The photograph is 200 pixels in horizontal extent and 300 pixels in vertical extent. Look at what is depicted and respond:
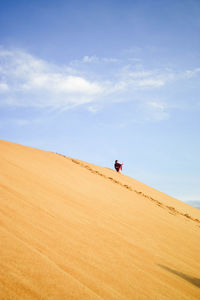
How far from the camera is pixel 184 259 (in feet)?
11.7

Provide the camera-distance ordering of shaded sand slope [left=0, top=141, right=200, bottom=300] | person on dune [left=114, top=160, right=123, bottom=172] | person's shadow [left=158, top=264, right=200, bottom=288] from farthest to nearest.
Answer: person on dune [left=114, top=160, right=123, bottom=172], person's shadow [left=158, top=264, right=200, bottom=288], shaded sand slope [left=0, top=141, right=200, bottom=300]

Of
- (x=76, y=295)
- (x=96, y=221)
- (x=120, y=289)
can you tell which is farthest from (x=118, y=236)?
(x=76, y=295)

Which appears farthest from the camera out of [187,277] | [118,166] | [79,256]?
[118,166]

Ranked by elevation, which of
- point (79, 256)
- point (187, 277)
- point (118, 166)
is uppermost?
point (118, 166)

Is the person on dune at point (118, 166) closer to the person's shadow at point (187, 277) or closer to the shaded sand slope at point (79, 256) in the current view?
the shaded sand slope at point (79, 256)

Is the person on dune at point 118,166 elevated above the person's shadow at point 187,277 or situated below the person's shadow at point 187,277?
above

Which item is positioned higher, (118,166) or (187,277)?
(118,166)

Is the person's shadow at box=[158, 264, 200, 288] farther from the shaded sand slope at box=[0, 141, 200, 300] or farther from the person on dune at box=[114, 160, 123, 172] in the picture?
the person on dune at box=[114, 160, 123, 172]

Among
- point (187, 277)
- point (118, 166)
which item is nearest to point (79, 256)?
→ point (187, 277)

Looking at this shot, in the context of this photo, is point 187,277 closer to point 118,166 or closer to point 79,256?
point 79,256

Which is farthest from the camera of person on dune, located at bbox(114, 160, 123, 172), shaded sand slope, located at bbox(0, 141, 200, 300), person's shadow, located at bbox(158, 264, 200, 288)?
person on dune, located at bbox(114, 160, 123, 172)

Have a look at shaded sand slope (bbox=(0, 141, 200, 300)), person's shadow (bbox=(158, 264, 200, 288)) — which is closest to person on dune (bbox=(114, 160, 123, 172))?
shaded sand slope (bbox=(0, 141, 200, 300))

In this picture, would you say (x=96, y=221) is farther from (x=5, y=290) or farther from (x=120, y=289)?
(x=5, y=290)

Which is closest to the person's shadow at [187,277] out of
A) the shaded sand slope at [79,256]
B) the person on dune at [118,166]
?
the shaded sand slope at [79,256]
